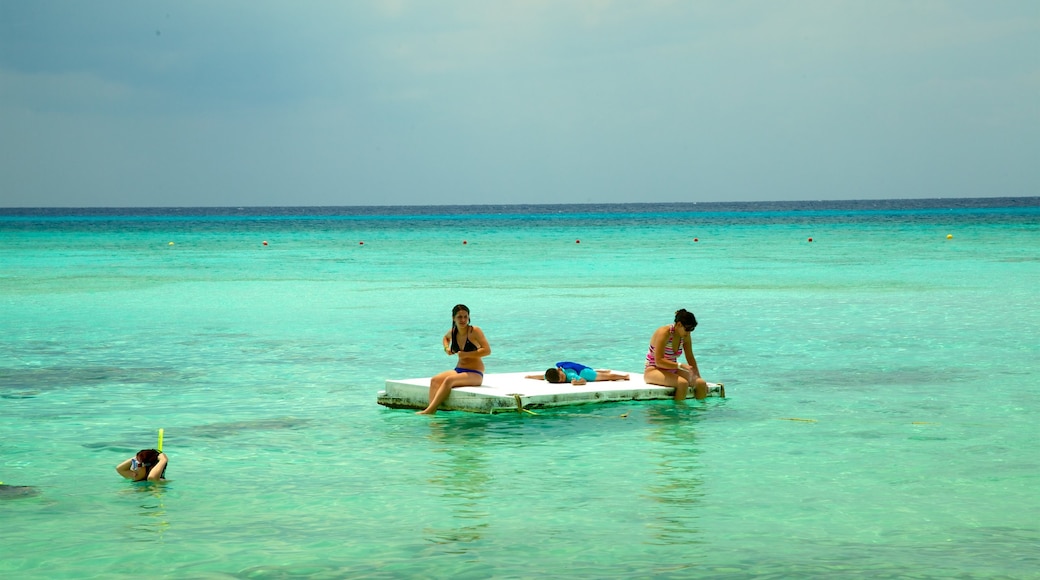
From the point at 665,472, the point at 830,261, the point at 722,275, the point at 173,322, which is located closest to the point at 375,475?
the point at 665,472

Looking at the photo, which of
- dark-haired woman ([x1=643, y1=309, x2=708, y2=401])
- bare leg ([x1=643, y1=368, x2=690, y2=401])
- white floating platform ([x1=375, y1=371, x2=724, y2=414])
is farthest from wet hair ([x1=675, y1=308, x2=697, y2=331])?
white floating platform ([x1=375, y1=371, x2=724, y2=414])

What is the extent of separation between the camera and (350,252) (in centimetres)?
5741

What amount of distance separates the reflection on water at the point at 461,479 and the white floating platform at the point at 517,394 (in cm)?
23

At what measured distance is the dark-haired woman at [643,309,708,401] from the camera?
42.3ft

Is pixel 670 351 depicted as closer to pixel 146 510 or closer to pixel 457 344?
pixel 457 344

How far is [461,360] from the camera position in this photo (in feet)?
41.7

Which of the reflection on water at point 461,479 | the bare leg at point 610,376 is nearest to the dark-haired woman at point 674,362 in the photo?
the bare leg at point 610,376

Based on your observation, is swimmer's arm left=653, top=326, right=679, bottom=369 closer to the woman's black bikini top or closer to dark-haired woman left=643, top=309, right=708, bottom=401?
dark-haired woman left=643, top=309, right=708, bottom=401

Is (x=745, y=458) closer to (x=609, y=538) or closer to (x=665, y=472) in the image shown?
(x=665, y=472)

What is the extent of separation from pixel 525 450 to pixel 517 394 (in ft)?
4.71

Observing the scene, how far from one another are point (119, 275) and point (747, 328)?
903 inches

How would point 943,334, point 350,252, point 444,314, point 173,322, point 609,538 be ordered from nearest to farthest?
1. point 609,538
2. point 943,334
3. point 173,322
4. point 444,314
5. point 350,252

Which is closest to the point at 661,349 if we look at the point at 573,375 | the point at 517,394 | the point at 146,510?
the point at 573,375

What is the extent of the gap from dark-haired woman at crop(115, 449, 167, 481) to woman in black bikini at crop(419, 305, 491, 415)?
126 inches
